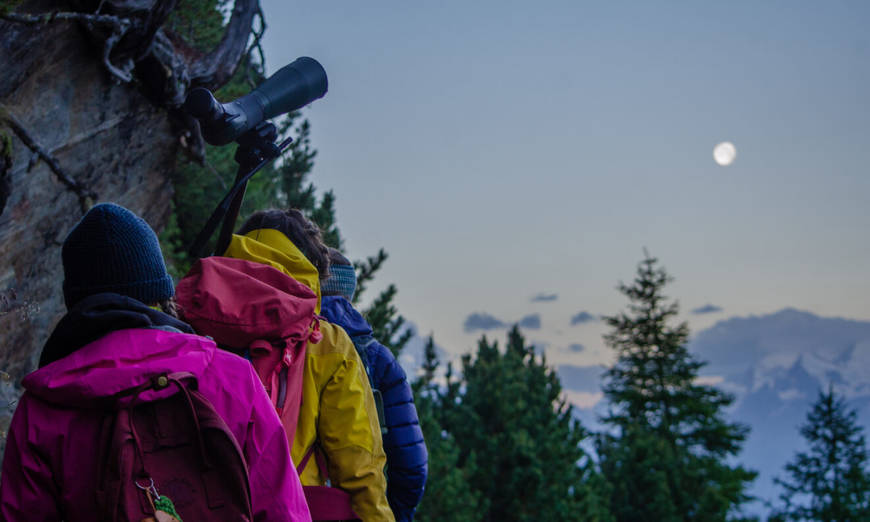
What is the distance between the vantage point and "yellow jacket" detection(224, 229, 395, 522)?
9.79ft

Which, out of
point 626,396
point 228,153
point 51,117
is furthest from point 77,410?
point 626,396

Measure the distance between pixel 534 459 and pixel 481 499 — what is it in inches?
59.7

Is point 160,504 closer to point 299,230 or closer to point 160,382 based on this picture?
point 160,382

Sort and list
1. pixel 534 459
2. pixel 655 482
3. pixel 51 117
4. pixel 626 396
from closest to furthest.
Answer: pixel 51 117
pixel 534 459
pixel 655 482
pixel 626 396

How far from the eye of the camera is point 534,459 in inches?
650

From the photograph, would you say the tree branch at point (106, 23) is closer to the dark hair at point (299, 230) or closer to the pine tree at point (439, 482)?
the dark hair at point (299, 230)

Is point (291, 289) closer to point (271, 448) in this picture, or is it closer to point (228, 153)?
point (271, 448)

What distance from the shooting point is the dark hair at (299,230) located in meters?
3.27

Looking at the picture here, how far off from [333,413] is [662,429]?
1016 inches

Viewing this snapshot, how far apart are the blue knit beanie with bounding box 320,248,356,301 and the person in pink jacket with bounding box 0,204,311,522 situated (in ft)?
5.25

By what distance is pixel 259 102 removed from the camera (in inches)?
126

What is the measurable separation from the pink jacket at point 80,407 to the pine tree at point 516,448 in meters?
14.4

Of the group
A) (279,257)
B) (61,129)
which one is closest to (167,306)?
(279,257)

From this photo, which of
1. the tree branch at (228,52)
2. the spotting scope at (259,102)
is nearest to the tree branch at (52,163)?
the tree branch at (228,52)
